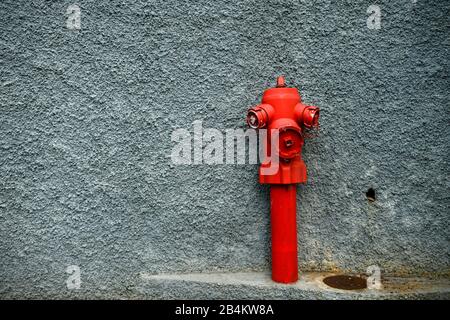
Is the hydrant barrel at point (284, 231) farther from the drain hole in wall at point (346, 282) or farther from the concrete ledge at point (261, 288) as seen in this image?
the drain hole in wall at point (346, 282)

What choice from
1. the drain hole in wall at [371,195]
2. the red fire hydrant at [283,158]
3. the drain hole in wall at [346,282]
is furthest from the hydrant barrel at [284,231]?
the drain hole in wall at [371,195]

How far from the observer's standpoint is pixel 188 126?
2002 millimetres

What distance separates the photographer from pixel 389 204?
1988mm

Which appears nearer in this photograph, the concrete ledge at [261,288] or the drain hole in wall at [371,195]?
the concrete ledge at [261,288]

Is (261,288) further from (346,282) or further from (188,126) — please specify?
(188,126)

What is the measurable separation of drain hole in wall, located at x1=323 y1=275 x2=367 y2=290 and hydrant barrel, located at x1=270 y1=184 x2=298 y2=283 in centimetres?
20

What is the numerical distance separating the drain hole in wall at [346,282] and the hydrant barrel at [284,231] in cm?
20

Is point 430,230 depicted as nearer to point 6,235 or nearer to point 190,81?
point 190,81

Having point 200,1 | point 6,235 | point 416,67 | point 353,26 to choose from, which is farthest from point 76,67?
point 416,67

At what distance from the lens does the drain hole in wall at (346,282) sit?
5.95 ft

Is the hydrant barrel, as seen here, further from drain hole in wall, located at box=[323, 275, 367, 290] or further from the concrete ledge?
Result: drain hole in wall, located at box=[323, 275, 367, 290]

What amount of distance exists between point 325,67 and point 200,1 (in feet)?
2.59

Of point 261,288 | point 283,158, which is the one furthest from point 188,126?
point 261,288

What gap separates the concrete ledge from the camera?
175cm
